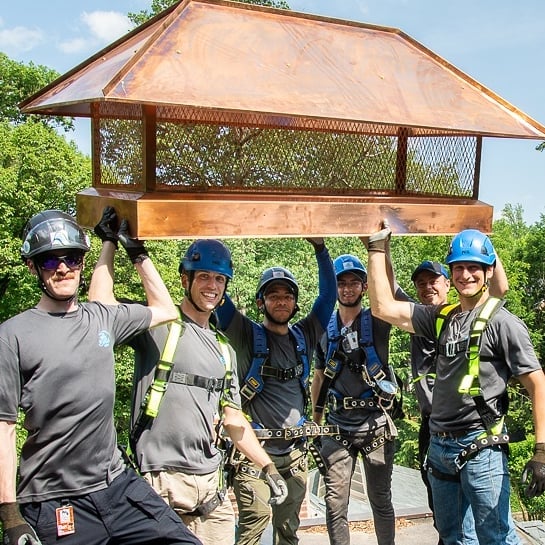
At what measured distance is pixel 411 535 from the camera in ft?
21.6

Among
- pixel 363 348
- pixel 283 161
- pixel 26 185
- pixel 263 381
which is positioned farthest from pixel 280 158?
pixel 26 185

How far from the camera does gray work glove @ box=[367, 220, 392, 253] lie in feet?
13.7

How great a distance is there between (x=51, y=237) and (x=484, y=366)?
2543mm

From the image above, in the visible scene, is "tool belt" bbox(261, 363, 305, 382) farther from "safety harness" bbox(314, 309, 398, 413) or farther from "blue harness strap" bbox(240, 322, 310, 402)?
"safety harness" bbox(314, 309, 398, 413)

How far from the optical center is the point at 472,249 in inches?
166

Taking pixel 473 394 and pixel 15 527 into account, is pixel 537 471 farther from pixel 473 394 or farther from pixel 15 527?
pixel 15 527

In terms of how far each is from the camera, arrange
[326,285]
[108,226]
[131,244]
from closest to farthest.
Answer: [131,244]
[108,226]
[326,285]

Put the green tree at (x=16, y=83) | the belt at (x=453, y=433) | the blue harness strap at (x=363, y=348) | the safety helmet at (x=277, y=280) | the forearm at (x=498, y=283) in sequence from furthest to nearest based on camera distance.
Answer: the green tree at (x=16, y=83), the blue harness strap at (x=363, y=348), the safety helmet at (x=277, y=280), the forearm at (x=498, y=283), the belt at (x=453, y=433)

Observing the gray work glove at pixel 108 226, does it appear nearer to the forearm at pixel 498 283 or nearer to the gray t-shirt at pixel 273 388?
the gray t-shirt at pixel 273 388

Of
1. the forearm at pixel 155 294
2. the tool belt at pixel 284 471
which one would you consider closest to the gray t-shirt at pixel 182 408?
the forearm at pixel 155 294

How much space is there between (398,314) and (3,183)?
17401 millimetres

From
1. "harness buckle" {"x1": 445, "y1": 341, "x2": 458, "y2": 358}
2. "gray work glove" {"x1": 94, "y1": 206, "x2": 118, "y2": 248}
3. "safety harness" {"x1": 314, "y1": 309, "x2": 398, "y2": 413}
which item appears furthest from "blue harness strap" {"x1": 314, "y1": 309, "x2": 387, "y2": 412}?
"gray work glove" {"x1": 94, "y1": 206, "x2": 118, "y2": 248}

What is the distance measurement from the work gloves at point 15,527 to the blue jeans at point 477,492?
95.4 inches

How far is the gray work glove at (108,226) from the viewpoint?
12.6ft
